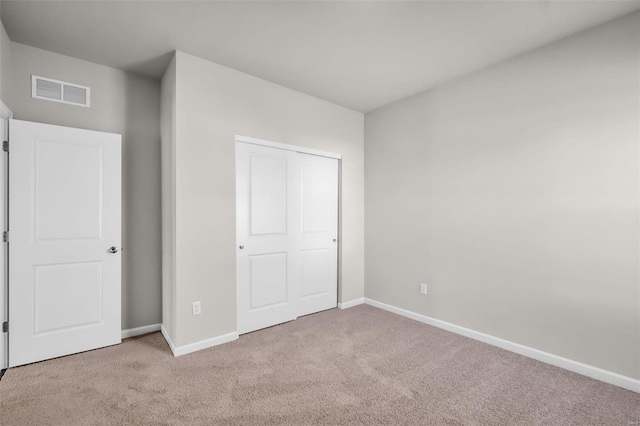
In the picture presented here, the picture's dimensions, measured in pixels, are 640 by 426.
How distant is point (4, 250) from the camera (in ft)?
7.77

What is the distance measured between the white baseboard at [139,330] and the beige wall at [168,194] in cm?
15

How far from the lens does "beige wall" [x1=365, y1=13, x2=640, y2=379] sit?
7.23ft

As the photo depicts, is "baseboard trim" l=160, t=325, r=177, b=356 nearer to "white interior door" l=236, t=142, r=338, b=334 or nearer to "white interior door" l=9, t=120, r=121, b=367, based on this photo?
"white interior door" l=9, t=120, r=121, b=367

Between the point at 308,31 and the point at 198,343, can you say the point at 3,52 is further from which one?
the point at 198,343

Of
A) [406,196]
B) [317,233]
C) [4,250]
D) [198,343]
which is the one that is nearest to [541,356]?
[406,196]

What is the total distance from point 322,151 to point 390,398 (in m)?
2.74

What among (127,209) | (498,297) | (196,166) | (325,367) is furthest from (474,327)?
(127,209)

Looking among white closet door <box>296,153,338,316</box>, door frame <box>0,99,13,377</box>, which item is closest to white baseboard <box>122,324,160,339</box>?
door frame <box>0,99,13,377</box>

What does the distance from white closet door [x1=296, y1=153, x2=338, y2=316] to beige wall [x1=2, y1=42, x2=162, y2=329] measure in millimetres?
1577

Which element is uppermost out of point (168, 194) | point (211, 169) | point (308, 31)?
point (308, 31)

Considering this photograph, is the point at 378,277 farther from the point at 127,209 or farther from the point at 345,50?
the point at 127,209

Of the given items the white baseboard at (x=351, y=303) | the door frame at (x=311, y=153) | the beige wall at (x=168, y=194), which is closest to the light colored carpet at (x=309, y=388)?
the beige wall at (x=168, y=194)

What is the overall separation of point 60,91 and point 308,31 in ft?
7.63

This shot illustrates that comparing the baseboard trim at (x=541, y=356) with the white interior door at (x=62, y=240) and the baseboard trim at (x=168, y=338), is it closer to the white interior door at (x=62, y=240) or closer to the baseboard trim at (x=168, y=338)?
the baseboard trim at (x=168, y=338)
